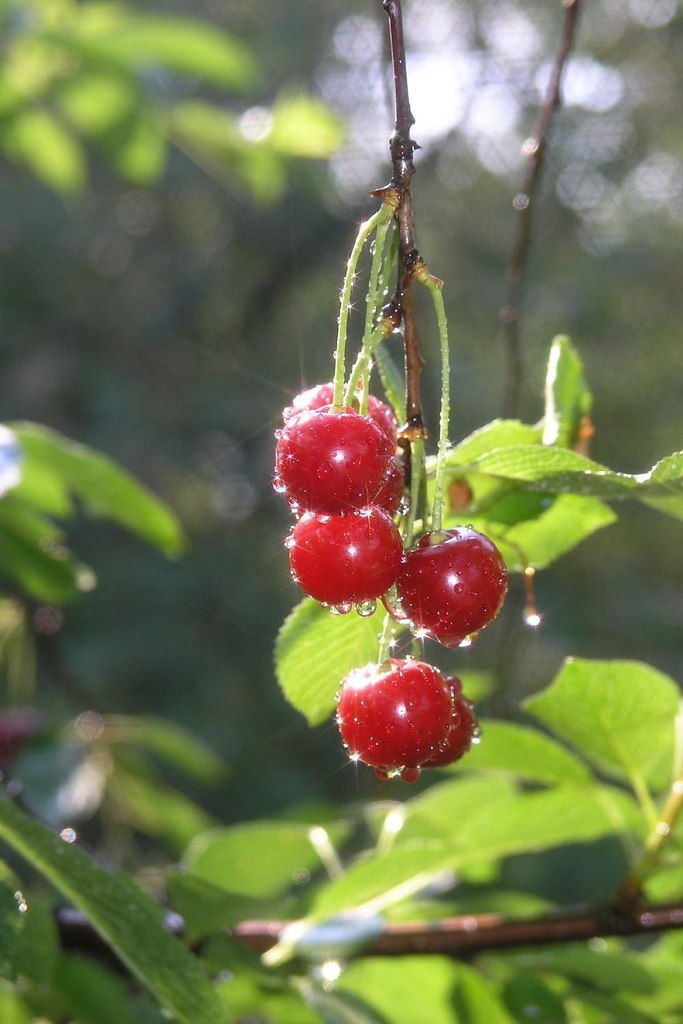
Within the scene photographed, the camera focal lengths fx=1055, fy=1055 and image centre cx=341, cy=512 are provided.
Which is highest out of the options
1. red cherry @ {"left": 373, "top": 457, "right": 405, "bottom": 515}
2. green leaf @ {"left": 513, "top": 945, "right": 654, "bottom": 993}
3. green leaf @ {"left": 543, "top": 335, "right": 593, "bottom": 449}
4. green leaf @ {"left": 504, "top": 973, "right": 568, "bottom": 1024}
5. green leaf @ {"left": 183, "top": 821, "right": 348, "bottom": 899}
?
green leaf @ {"left": 543, "top": 335, "right": 593, "bottom": 449}

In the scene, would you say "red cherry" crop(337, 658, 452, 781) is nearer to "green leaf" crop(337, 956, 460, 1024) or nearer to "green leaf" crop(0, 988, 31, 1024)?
"green leaf" crop(337, 956, 460, 1024)

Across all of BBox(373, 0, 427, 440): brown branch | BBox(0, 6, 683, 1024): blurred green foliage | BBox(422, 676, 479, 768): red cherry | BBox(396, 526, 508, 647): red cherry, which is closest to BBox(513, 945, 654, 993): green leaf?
BBox(422, 676, 479, 768): red cherry

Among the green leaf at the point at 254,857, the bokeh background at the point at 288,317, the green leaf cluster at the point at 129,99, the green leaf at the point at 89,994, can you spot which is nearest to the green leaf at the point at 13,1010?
the green leaf at the point at 89,994

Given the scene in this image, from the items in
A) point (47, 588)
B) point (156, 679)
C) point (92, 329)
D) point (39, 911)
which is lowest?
point (156, 679)

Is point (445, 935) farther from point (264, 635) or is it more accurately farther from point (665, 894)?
point (264, 635)

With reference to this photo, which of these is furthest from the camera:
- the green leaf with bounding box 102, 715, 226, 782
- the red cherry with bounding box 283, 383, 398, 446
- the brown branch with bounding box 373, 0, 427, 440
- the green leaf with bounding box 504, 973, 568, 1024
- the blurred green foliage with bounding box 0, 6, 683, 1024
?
the blurred green foliage with bounding box 0, 6, 683, 1024

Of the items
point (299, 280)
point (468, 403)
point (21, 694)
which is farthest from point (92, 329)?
point (21, 694)

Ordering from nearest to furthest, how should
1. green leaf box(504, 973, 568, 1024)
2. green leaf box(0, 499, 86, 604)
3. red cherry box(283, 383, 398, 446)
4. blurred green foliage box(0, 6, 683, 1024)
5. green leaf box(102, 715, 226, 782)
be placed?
red cherry box(283, 383, 398, 446)
green leaf box(504, 973, 568, 1024)
green leaf box(0, 499, 86, 604)
green leaf box(102, 715, 226, 782)
blurred green foliage box(0, 6, 683, 1024)

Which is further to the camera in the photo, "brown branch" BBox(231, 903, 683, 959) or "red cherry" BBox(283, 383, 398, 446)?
"brown branch" BBox(231, 903, 683, 959)
